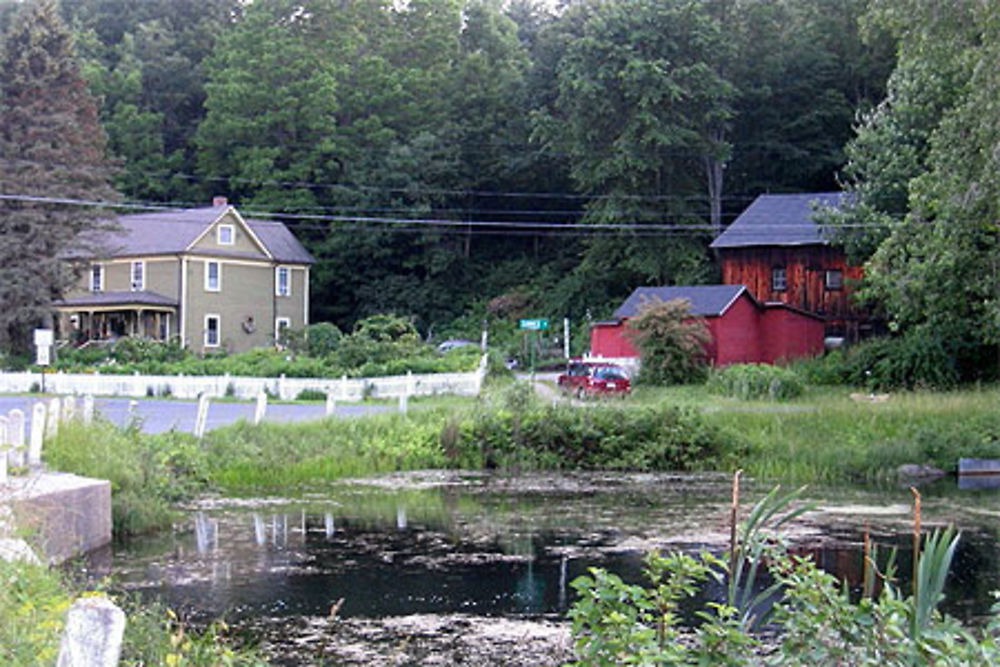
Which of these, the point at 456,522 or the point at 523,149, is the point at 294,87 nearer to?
the point at 523,149

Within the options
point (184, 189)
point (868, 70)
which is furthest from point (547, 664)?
point (184, 189)

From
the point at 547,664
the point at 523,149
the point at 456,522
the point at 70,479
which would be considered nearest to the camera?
the point at 547,664

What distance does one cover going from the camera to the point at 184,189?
78.1 metres

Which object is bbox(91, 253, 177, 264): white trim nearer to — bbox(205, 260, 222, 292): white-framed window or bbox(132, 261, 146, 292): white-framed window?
bbox(132, 261, 146, 292): white-framed window

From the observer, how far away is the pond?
44.5ft

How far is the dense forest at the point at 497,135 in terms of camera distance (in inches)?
2346

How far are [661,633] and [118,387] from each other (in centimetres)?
3697

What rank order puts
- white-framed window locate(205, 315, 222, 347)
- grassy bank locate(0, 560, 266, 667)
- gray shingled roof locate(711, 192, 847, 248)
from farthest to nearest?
1. white-framed window locate(205, 315, 222, 347)
2. gray shingled roof locate(711, 192, 847, 248)
3. grassy bank locate(0, 560, 266, 667)

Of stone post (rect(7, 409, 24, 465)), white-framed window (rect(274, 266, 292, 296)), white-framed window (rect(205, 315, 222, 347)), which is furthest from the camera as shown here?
white-framed window (rect(274, 266, 292, 296))

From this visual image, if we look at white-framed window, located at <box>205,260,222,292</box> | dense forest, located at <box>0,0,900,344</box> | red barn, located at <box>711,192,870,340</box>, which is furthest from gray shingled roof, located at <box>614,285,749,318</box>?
white-framed window, located at <box>205,260,222,292</box>

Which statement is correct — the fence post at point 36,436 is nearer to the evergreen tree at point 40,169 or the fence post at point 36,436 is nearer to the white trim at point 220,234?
the evergreen tree at point 40,169

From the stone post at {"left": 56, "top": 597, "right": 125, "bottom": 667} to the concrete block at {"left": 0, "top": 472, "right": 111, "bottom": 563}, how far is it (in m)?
8.99

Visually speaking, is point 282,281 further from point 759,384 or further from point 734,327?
point 759,384

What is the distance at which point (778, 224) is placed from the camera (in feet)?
175
